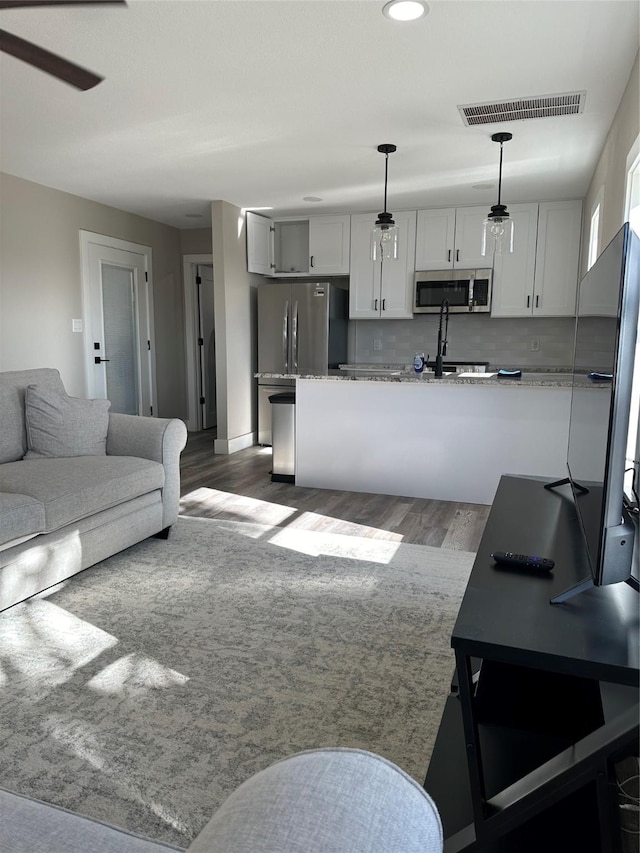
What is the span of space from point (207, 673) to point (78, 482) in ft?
3.93

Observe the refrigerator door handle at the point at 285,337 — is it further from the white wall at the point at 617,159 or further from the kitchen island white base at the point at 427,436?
the white wall at the point at 617,159

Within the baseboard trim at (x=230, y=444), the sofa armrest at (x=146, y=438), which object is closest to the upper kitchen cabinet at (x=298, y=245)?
the baseboard trim at (x=230, y=444)

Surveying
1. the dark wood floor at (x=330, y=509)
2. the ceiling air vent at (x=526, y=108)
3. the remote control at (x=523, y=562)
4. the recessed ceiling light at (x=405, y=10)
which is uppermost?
the recessed ceiling light at (x=405, y=10)

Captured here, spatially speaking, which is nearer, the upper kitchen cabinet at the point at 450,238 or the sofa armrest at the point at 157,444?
the sofa armrest at the point at 157,444

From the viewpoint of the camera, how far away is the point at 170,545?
129 inches

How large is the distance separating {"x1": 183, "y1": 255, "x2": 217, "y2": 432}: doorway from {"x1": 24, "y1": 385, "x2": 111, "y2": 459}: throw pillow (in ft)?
12.7

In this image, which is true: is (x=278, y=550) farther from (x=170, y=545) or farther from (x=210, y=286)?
(x=210, y=286)

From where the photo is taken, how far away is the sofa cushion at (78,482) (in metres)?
2.58

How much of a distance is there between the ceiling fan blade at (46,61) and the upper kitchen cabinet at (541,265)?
4358 millimetres

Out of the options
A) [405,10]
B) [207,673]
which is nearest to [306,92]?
[405,10]

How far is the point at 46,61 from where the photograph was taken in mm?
2096

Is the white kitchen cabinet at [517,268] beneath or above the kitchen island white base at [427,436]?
above

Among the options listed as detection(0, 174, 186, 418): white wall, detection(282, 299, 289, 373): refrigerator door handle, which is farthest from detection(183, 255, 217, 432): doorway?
detection(282, 299, 289, 373): refrigerator door handle

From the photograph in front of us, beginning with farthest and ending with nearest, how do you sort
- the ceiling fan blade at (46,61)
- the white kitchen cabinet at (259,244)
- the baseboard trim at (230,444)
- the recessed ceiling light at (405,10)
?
the white kitchen cabinet at (259,244), the baseboard trim at (230,444), the recessed ceiling light at (405,10), the ceiling fan blade at (46,61)
